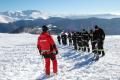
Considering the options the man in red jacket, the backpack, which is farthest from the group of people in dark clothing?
the backpack

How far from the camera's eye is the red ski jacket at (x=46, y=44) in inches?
544

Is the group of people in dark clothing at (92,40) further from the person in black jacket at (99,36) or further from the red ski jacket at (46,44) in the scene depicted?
the red ski jacket at (46,44)

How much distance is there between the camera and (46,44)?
1399cm

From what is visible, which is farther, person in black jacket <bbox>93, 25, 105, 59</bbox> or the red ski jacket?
person in black jacket <bbox>93, 25, 105, 59</bbox>

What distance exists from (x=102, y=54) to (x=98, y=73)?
25.9ft

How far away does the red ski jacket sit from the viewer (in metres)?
13.8

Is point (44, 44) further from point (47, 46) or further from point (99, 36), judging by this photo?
point (99, 36)

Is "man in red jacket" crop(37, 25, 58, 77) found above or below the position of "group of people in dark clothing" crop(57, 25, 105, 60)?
above

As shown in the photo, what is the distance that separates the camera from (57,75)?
1409cm

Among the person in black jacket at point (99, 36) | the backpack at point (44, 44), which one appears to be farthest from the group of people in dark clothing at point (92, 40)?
the backpack at point (44, 44)

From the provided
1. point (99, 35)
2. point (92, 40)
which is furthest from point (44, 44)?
point (92, 40)

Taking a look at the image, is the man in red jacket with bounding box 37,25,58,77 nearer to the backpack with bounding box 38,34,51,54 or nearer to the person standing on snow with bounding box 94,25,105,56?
the backpack with bounding box 38,34,51,54

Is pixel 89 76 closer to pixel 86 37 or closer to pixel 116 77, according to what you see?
pixel 116 77

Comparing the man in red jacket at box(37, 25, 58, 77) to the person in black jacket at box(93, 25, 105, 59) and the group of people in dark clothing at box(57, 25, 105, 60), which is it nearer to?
the group of people in dark clothing at box(57, 25, 105, 60)
